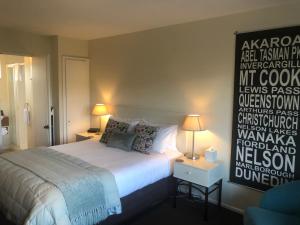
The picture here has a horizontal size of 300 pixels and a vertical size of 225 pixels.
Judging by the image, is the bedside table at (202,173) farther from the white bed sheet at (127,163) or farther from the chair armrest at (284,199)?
the chair armrest at (284,199)

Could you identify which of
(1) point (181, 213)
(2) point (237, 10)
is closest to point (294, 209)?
(1) point (181, 213)

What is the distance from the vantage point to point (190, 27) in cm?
329

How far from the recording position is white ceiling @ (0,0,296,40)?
2541 mm

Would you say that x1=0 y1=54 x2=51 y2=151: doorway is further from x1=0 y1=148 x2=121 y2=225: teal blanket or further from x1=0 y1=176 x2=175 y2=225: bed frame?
x1=0 y1=176 x2=175 y2=225: bed frame

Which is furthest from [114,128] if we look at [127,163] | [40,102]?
[40,102]

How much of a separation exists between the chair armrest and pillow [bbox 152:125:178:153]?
1.44 meters

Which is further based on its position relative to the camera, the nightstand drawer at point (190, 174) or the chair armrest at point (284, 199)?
the nightstand drawer at point (190, 174)

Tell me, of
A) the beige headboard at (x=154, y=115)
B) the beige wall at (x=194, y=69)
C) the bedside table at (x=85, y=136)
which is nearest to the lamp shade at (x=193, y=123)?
the beige wall at (x=194, y=69)

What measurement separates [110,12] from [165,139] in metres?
1.71

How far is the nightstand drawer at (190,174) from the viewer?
2.82 m

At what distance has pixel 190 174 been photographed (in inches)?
115

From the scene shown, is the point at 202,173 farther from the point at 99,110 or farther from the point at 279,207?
the point at 99,110

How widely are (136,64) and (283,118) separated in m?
2.24

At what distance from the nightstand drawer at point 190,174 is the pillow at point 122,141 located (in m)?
0.69
